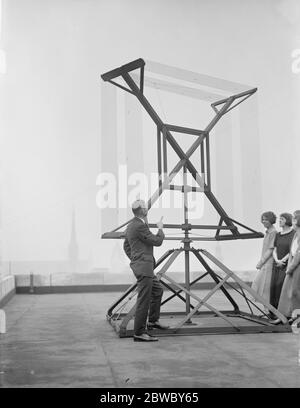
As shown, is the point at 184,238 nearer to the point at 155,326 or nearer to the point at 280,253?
the point at 155,326

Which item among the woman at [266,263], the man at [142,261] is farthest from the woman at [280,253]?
the man at [142,261]

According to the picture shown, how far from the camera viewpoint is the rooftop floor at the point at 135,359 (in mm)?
3551

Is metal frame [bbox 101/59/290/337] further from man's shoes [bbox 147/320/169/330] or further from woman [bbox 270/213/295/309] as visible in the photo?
woman [bbox 270/213/295/309]

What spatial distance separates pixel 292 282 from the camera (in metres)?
5.98

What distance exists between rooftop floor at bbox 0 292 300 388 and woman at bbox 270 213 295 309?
883mm

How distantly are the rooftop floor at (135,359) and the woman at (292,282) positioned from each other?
520 mm

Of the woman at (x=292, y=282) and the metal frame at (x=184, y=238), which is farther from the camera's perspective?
the woman at (x=292, y=282)

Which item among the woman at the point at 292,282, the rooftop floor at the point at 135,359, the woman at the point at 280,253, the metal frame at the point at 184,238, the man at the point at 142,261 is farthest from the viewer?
the woman at the point at 280,253

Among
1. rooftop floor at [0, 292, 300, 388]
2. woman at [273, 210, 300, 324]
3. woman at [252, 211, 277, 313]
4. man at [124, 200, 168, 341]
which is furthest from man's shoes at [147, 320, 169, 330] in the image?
woman at [252, 211, 277, 313]

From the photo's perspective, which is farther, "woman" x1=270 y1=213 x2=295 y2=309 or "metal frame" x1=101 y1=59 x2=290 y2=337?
"woman" x1=270 y1=213 x2=295 y2=309

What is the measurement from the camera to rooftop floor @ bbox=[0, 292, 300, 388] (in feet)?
11.7

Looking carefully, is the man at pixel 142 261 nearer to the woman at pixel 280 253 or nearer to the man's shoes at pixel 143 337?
the man's shoes at pixel 143 337

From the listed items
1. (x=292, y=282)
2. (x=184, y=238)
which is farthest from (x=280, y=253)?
(x=184, y=238)
